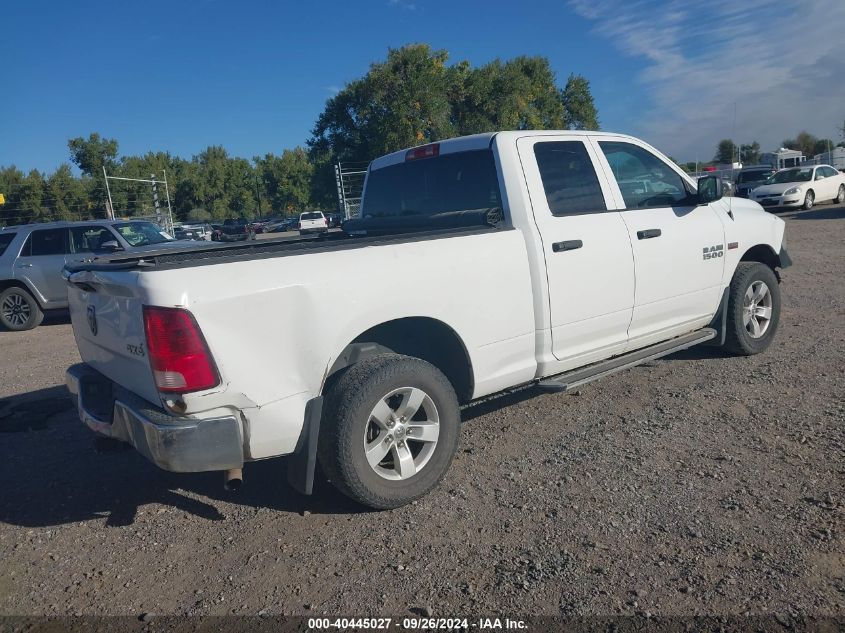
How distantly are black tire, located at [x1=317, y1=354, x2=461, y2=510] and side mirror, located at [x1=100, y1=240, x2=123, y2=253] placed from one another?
29.4 ft

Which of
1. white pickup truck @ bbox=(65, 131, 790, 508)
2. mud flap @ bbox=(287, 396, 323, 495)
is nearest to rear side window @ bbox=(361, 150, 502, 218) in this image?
white pickup truck @ bbox=(65, 131, 790, 508)

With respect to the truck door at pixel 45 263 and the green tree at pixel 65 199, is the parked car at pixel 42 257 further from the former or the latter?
the green tree at pixel 65 199

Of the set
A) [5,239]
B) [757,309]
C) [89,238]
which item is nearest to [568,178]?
[757,309]

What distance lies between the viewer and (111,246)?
36.8ft

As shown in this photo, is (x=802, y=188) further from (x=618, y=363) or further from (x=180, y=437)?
(x=180, y=437)

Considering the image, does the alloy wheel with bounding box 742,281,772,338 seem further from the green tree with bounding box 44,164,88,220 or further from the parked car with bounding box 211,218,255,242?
the green tree with bounding box 44,164,88,220

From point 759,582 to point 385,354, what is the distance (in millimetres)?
2061

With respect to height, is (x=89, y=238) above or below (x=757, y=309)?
above

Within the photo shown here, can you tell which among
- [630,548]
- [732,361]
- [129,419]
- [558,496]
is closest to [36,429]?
[129,419]

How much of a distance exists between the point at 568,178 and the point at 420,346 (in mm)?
1588

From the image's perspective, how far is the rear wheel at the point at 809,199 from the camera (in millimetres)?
22531

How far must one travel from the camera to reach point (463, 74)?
33500mm

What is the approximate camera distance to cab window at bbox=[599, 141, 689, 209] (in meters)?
4.94

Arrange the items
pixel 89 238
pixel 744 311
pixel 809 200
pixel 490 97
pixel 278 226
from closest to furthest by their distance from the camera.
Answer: pixel 744 311 → pixel 89 238 → pixel 809 200 → pixel 490 97 → pixel 278 226
